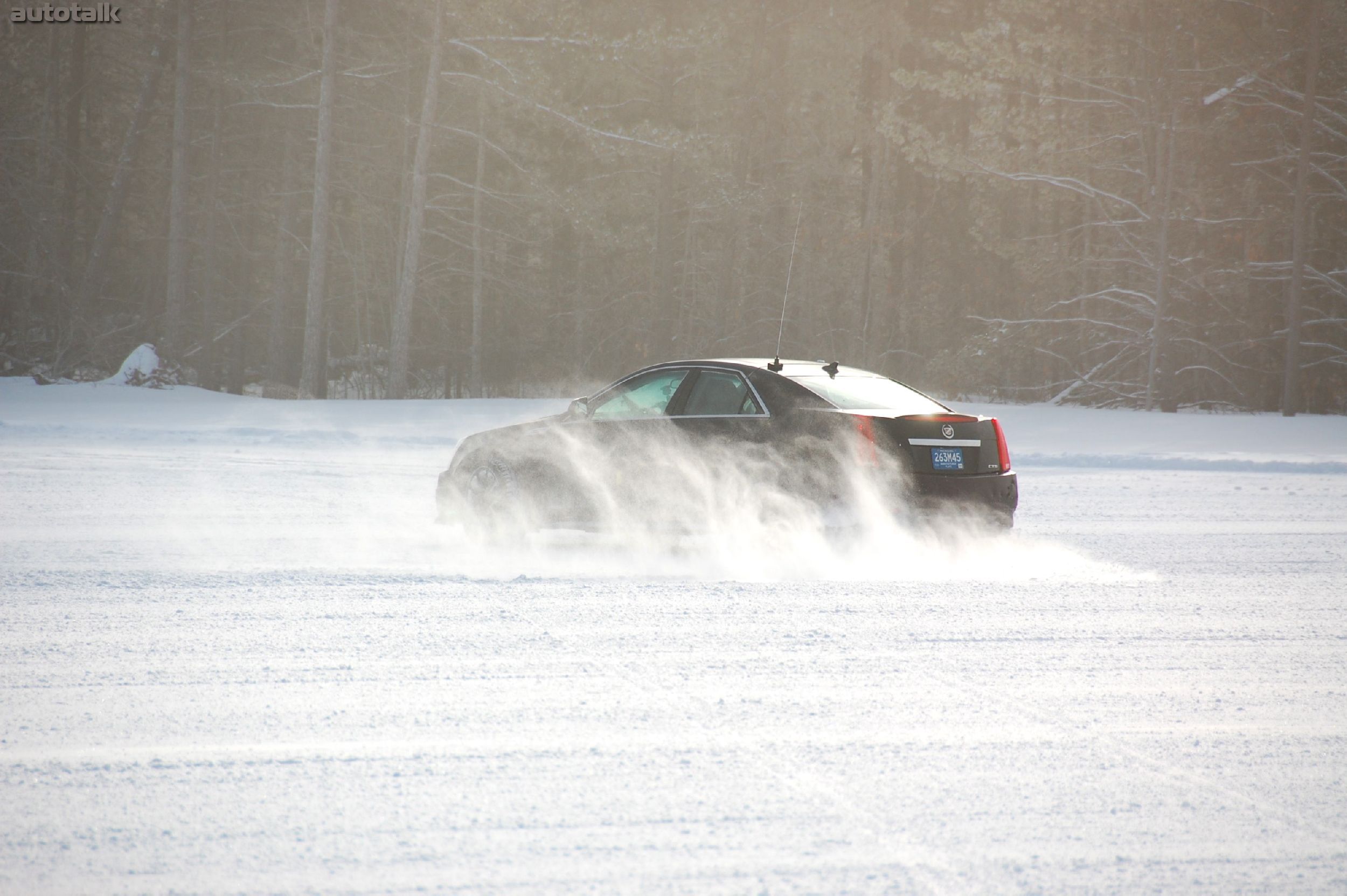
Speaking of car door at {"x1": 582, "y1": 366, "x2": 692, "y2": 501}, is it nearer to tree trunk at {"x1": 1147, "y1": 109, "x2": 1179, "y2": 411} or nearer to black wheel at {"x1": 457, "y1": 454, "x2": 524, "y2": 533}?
black wheel at {"x1": 457, "y1": 454, "x2": 524, "y2": 533}

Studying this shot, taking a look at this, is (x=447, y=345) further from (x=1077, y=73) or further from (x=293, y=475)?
(x=293, y=475)

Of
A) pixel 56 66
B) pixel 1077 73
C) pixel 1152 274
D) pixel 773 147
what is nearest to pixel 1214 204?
pixel 1152 274

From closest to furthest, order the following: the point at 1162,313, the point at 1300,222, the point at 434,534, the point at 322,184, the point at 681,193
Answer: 1. the point at 434,534
2. the point at 1300,222
3. the point at 322,184
4. the point at 1162,313
5. the point at 681,193

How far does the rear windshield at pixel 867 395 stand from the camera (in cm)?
909

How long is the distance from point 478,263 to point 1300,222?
23.3m

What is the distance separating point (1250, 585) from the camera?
28.0ft

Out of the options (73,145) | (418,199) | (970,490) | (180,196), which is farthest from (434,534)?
(73,145)

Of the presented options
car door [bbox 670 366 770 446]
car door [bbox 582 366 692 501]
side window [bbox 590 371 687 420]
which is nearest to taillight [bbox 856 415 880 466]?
car door [bbox 670 366 770 446]

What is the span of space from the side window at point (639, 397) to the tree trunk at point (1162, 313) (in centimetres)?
2257

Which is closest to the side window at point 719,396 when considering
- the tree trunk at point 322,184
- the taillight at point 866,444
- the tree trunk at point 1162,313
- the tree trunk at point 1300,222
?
the taillight at point 866,444

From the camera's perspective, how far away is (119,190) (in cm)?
3459

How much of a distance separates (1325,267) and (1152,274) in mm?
4882

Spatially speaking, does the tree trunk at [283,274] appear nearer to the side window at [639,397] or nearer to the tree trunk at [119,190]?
the tree trunk at [119,190]

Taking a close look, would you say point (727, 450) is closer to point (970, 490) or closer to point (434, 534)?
point (970, 490)
